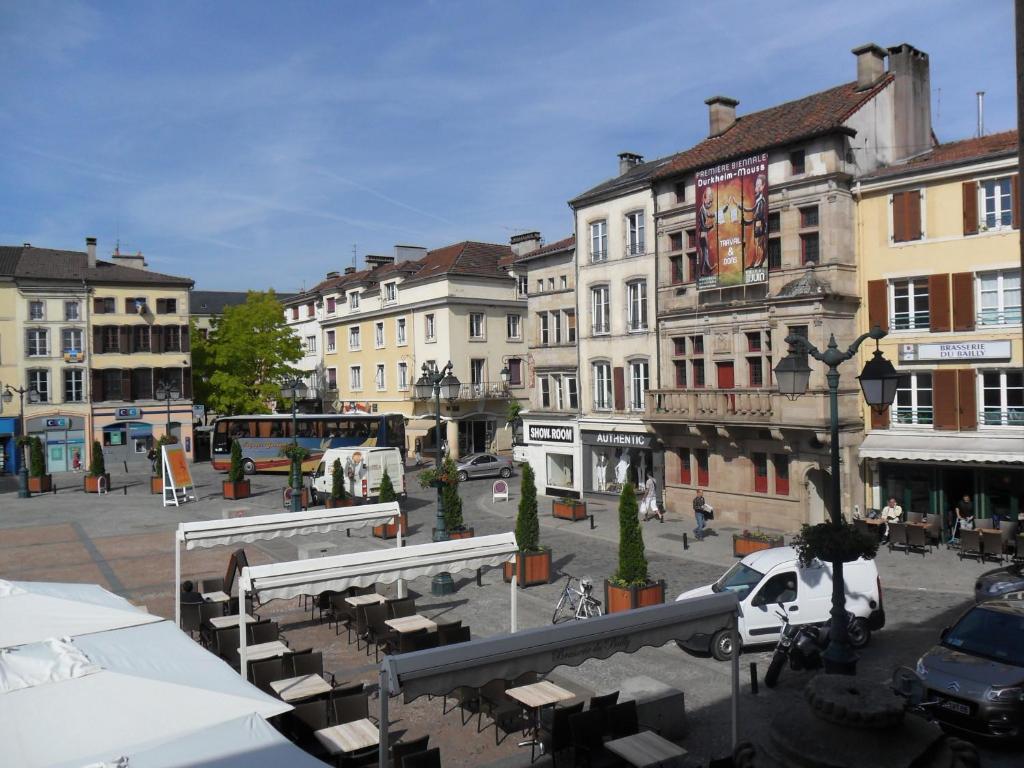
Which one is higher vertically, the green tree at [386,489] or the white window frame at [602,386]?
the white window frame at [602,386]

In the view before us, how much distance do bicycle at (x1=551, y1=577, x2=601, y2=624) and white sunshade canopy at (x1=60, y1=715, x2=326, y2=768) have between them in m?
9.58

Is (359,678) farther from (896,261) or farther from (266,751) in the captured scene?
(896,261)

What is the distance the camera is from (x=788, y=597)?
1504cm

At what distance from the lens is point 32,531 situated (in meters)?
28.6

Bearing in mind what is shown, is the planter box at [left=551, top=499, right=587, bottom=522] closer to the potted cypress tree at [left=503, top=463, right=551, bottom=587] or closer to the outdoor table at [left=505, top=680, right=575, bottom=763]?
the potted cypress tree at [left=503, top=463, right=551, bottom=587]

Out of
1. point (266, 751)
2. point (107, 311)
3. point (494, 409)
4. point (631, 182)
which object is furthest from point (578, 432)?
point (107, 311)

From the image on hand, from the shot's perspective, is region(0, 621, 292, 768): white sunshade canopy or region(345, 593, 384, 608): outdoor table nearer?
region(0, 621, 292, 768): white sunshade canopy

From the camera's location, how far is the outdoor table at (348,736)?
1012 cm

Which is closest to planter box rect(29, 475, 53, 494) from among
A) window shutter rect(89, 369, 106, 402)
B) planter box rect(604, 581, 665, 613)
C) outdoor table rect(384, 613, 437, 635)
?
window shutter rect(89, 369, 106, 402)

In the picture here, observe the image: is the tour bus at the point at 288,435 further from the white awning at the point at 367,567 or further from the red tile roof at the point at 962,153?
the white awning at the point at 367,567

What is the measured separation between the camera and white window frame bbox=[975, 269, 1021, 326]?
23297 millimetres

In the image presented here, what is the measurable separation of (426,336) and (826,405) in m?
32.3

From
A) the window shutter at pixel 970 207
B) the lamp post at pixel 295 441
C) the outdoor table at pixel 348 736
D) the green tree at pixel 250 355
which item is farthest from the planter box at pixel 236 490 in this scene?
the window shutter at pixel 970 207

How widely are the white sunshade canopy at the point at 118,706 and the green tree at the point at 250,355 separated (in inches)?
1928
